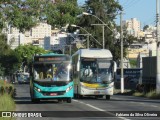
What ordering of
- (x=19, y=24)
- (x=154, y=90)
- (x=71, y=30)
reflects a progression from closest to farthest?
(x=19, y=24) → (x=154, y=90) → (x=71, y=30)

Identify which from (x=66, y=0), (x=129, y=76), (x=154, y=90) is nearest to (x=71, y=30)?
(x=129, y=76)

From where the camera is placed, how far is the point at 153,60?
1901 inches

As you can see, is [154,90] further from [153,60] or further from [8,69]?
[8,69]

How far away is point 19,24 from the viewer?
77.2 ft

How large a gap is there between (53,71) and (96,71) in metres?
7.51

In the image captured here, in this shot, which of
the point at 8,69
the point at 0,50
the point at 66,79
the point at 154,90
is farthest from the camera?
the point at 8,69

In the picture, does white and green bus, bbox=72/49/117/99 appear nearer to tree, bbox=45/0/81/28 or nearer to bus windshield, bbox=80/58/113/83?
bus windshield, bbox=80/58/113/83

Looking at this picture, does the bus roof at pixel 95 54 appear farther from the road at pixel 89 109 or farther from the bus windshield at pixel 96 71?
the road at pixel 89 109

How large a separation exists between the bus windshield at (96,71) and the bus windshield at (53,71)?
7.14 meters

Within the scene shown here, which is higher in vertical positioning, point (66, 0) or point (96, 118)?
point (66, 0)

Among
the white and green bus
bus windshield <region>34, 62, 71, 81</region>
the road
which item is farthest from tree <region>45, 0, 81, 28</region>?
the white and green bus

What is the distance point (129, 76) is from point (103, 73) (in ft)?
145

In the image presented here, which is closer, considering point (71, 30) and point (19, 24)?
point (19, 24)

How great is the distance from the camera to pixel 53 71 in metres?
32.1
